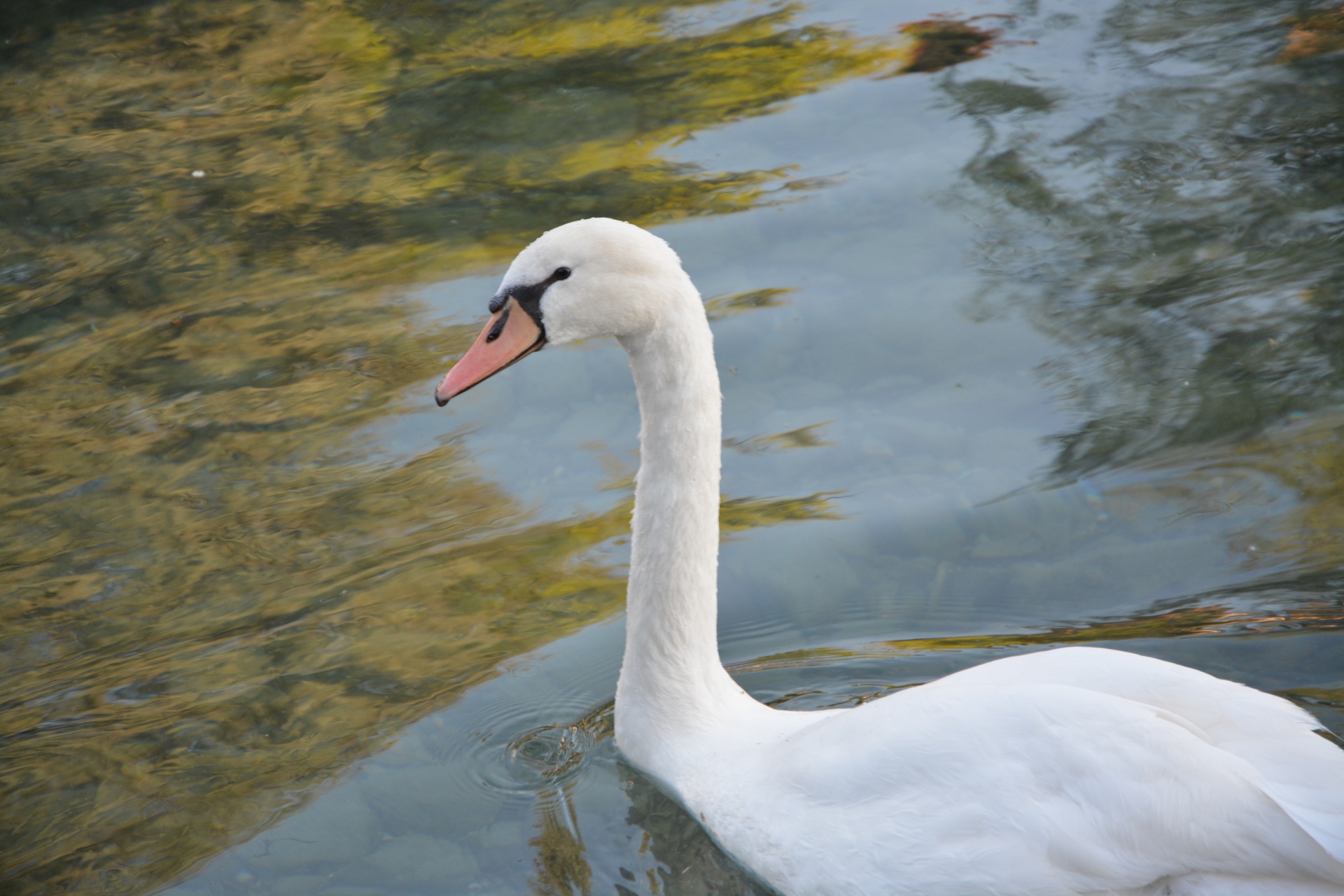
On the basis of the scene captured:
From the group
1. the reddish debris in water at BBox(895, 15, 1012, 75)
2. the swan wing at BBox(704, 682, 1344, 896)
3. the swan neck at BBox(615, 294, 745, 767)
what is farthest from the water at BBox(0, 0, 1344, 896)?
the swan wing at BBox(704, 682, 1344, 896)

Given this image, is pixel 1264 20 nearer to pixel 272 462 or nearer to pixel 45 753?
pixel 272 462

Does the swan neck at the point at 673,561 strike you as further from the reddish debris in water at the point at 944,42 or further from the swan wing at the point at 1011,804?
the reddish debris in water at the point at 944,42

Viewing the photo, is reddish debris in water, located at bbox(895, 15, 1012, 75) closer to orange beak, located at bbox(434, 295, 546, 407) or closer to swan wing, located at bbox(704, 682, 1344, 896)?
orange beak, located at bbox(434, 295, 546, 407)

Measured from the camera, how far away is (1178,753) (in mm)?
3191

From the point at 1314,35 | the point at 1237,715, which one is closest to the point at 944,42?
the point at 1314,35

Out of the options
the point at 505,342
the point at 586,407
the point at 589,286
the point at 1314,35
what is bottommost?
the point at 586,407

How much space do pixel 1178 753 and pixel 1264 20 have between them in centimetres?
714

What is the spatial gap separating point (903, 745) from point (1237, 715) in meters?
0.83

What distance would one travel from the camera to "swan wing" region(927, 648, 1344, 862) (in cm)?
308

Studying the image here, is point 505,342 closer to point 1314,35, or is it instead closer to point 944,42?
point 944,42

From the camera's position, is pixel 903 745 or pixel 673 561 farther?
pixel 673 561

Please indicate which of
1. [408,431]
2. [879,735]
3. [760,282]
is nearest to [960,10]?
[760,282]

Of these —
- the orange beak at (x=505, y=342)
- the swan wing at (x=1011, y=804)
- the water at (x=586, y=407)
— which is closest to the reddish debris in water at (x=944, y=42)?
the water at (x=586, y=407)

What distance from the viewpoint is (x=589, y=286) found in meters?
3.93
